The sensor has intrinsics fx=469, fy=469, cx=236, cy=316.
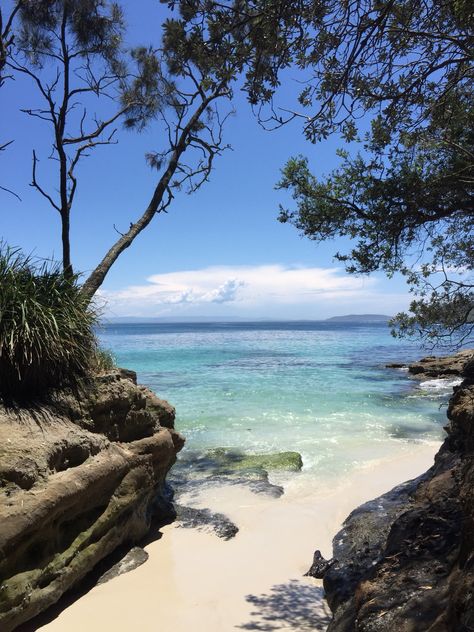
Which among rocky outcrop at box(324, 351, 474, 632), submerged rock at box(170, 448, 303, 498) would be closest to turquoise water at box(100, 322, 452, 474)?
submerged rock at box(170, 448, 303, 498)

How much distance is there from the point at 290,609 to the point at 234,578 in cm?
90

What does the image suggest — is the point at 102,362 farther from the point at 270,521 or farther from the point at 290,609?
the point at 290,609

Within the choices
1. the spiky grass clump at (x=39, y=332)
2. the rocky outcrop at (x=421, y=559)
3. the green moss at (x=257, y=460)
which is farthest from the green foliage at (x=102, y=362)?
the green moss at (x=257, y=460)

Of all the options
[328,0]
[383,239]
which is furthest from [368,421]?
[328,0]

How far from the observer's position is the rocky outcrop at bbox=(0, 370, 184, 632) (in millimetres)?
4070

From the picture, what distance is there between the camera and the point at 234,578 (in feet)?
17.9

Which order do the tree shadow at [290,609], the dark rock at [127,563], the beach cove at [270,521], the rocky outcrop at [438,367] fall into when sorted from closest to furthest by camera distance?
the tree shadow at [290,609] → the beach cove at [270,521] → the dark rock at [127,563] → the rocky outcrop at [438,367]

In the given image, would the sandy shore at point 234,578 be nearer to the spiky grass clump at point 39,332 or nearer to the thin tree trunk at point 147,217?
the spiky grass clump at point 39,332

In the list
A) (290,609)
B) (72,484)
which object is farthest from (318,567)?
(72,484)

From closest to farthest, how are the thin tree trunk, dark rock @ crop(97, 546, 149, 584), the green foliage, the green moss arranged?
dark rock @ crop(97, 546, 149, 584) < the green foliage < the thin tree trunk < the green moss

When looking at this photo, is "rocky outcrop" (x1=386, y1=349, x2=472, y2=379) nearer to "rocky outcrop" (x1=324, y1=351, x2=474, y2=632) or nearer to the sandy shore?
the sandy shore

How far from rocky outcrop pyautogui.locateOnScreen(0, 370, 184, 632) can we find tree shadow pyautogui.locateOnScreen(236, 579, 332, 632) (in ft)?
5.82

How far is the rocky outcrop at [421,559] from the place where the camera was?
240 centimetres

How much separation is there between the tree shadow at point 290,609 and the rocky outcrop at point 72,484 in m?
1.77
